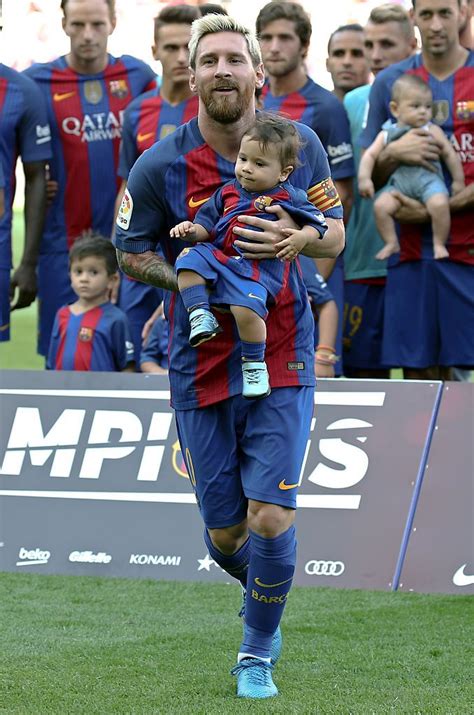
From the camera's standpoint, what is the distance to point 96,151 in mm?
7629

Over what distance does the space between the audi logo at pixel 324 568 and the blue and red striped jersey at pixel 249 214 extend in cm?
202

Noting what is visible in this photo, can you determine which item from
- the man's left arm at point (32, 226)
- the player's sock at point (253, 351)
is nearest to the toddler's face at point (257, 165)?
the player's sock at point (253, 351)

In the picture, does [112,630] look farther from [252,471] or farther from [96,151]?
[96,151]

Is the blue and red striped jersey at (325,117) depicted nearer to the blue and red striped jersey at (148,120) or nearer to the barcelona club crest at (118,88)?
the blue and red striped jersey at (148,120)

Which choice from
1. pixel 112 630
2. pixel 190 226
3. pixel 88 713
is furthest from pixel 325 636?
pixel 190 226

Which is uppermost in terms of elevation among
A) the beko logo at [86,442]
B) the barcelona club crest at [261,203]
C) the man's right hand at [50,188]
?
the barcelona club crest at [261,203]

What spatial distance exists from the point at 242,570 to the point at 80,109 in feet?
12.8

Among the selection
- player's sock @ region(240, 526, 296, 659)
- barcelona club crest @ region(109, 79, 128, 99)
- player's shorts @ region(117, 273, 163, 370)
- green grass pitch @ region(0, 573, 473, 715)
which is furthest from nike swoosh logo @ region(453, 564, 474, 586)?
barcelona club crest @ region(109, 79, 128, 99)

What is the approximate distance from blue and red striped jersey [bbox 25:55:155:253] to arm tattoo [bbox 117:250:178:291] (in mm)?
3374

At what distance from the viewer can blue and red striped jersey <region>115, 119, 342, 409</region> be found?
414 cm

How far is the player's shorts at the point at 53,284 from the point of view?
7.79m

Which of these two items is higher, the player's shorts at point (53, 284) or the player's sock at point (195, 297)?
the player's sock at point (195, 297)

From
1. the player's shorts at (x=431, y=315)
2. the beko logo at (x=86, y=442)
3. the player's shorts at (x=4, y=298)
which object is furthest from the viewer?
the player's shorts at (x=4, y=298)

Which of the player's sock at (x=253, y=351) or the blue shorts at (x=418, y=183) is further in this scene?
the blue shorts at (x=418, y=183)
